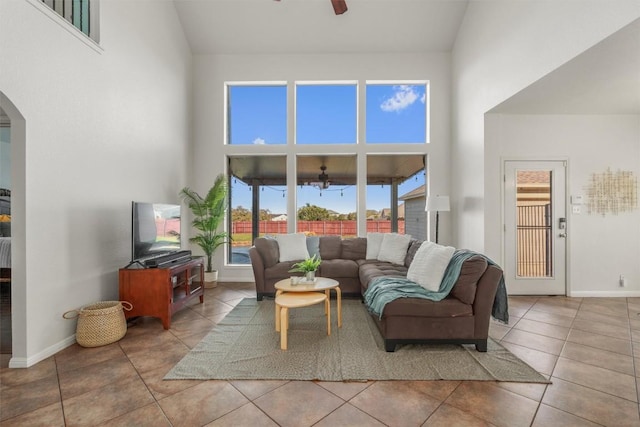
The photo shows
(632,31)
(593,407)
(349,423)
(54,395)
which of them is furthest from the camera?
(632,31)

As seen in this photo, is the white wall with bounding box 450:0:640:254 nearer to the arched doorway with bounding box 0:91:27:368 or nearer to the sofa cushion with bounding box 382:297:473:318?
the sofa cushion with bounding box 382:297:473:318

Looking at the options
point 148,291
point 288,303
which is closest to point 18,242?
point 148,291

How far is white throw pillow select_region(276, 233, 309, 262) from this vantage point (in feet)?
13.9

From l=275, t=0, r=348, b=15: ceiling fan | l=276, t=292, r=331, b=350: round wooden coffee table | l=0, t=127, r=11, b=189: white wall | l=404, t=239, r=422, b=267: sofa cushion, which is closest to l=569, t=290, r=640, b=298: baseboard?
l=404, t=239, r=422, b=267: sofa cushion

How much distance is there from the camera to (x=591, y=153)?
4.08m

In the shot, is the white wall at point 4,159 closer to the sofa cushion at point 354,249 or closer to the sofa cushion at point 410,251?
the sofa cushion at point 354,249

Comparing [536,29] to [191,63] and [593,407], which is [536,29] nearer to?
[593,407]

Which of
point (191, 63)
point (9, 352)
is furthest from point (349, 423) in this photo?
point (191, 63)

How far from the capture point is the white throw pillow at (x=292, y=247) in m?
4.24

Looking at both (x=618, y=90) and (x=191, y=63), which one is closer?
(x=618, y=90)

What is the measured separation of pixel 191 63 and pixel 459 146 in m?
4.96

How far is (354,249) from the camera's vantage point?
4.55 m

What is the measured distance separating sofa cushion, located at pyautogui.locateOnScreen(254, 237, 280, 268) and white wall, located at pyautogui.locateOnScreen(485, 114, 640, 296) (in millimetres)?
3486

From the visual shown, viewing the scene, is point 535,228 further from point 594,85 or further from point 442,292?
point 442,292
